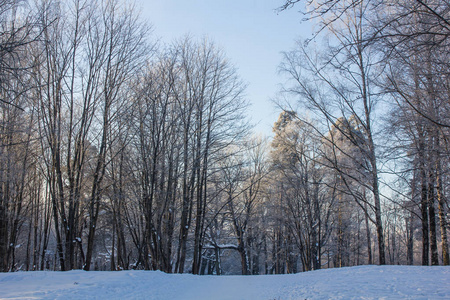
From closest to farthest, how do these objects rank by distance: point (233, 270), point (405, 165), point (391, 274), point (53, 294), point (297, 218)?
point (53, 294) → point (391, 274) → point (405, 165) → point (297, 218) → point (233, 270)

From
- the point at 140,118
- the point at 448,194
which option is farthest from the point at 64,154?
the point at 448,194

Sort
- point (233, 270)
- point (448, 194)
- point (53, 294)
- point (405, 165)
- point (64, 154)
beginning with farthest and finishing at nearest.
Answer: point (233, 270), point (64, 154), point (448, 194), point (405, 165), point (53, 294)

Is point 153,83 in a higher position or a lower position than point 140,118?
higher

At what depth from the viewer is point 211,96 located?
16.8m

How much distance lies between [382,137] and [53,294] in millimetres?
10733

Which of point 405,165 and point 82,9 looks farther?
point 82,9

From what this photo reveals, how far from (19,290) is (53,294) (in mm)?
897

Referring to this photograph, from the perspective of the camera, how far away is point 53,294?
597 cm

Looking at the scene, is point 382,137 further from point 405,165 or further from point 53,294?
point 53,294

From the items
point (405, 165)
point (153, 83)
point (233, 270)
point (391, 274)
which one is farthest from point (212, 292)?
point (233, 270)

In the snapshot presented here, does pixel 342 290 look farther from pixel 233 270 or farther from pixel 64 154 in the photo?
pixel 233 270

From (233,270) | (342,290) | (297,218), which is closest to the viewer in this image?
(342,290)

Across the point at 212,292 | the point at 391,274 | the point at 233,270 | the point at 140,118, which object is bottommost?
the point at 233,270

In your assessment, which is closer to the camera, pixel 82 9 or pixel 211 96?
pixel 82 9
